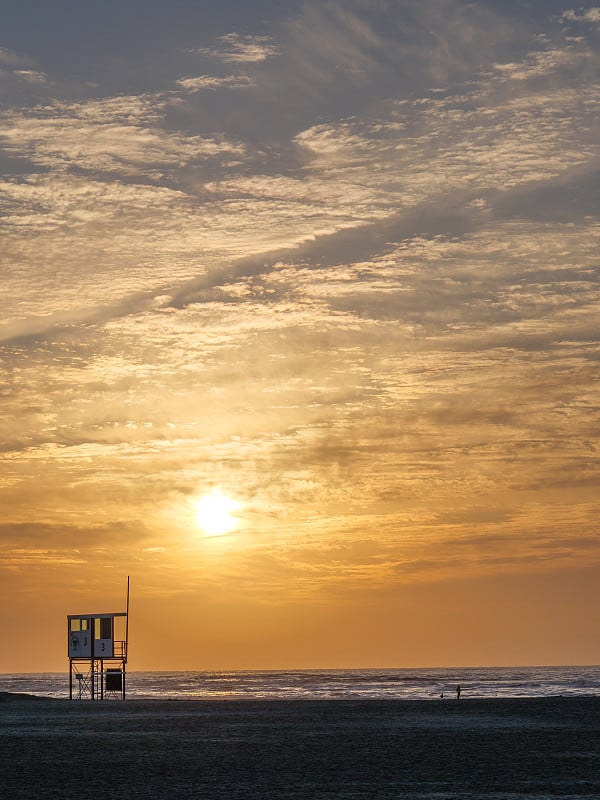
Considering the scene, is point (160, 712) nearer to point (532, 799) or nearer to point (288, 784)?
point (288, 784)

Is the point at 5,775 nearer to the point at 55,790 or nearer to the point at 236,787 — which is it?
the point at 55,790

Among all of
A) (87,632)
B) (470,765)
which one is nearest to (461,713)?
(470,765)

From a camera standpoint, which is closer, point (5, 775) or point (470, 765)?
point (5, 775)

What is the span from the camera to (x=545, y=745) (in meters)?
30.5

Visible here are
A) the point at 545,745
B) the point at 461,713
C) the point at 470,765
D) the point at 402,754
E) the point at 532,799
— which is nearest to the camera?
the point at 532,799

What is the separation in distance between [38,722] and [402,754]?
22.3 metres

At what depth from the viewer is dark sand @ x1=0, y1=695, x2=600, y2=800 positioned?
20.8m

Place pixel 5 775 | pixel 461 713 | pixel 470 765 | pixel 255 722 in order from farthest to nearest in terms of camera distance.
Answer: pixel 461 713 < pixel 255 722 < pixel 470 765 < pixel 5 775

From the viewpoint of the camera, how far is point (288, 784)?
2161 centimetres

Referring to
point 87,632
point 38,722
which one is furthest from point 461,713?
point 87,632

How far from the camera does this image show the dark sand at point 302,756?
20766 millimetres

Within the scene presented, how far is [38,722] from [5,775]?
72.1 ft

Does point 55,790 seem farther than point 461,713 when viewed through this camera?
No

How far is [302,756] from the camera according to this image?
2742 centimetres
